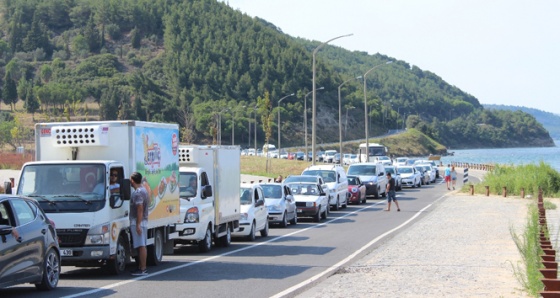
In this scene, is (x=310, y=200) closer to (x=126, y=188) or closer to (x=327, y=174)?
(x=327, y=174)

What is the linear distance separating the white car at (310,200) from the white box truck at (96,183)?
51.2ft

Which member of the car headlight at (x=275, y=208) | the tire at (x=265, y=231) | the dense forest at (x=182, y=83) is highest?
the dense forest at (x=182, y=83)

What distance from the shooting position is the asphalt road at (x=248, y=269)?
48.2 ft

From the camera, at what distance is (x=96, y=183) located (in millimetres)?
16484

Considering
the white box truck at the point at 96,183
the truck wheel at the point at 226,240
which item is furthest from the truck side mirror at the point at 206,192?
the white box truck at the point at 96,183

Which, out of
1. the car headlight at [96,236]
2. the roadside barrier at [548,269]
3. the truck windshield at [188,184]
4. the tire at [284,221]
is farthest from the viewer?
the tire at [284,221]

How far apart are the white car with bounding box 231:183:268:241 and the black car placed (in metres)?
11.0

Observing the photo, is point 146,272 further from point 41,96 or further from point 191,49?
point 191,49

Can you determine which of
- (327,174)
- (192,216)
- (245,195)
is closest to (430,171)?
(327,174)

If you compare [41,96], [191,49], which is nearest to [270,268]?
[41,96]

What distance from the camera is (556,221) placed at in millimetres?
30953

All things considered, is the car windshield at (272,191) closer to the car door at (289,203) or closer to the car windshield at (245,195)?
the car door at (289,203)

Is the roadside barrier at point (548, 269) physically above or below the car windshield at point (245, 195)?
below

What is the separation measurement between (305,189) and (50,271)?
21.9 m
